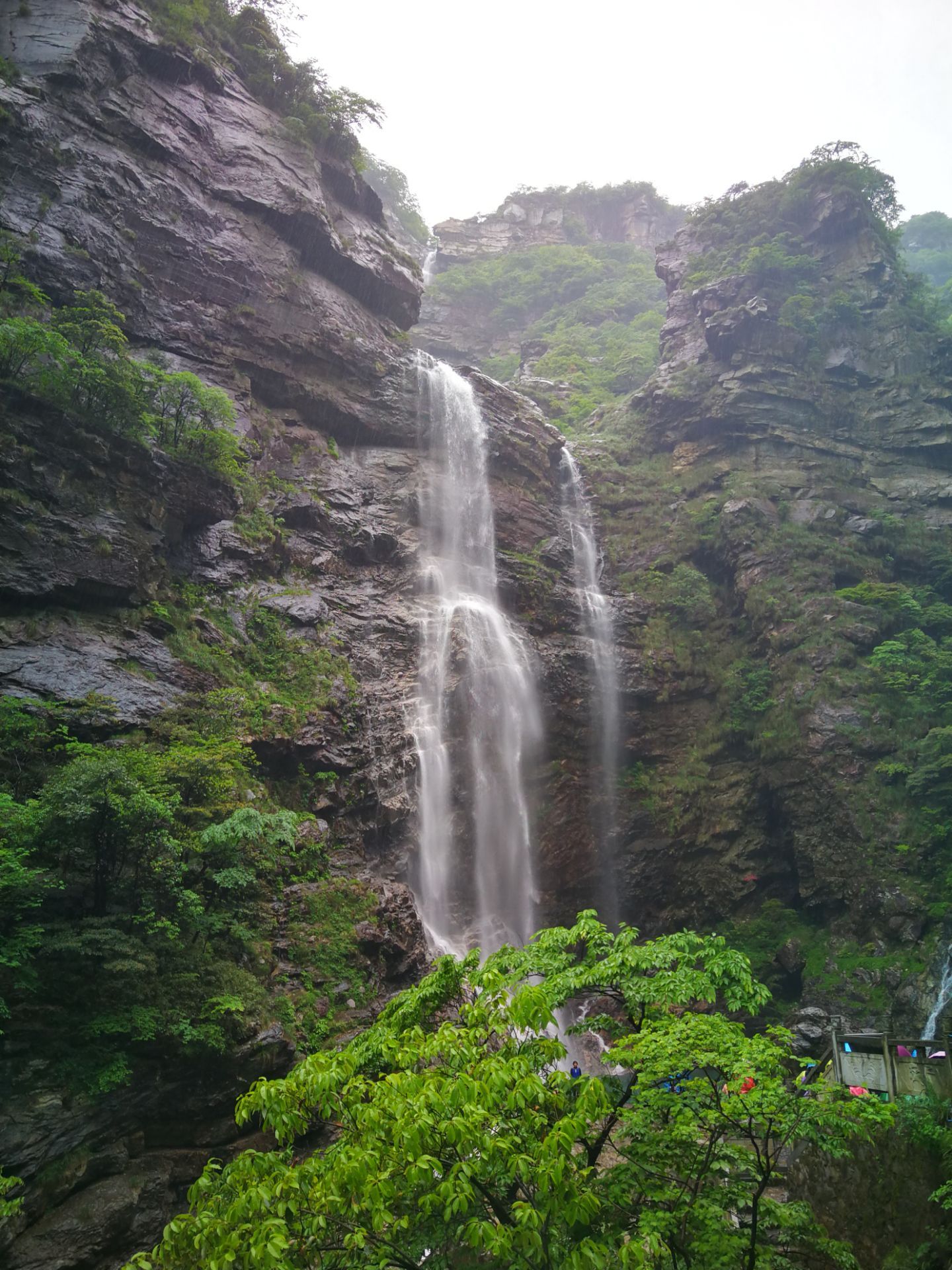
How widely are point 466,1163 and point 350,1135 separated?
2.50 feet

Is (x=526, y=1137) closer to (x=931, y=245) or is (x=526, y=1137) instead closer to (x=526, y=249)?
(x=526, y=249)

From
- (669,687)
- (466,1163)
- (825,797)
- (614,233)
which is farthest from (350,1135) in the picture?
(614,233)

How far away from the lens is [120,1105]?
8.01m

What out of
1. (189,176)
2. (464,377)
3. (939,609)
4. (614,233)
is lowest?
(939,609)

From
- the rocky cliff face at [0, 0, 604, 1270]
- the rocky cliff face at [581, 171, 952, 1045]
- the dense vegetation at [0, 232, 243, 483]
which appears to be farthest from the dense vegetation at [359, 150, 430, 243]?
the dense vegetation at [0, 232, 243, 483]

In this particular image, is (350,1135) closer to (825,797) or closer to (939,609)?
(825,797)

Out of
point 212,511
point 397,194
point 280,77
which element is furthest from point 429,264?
point 212,511

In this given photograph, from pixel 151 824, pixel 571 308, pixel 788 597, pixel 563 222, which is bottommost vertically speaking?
pixel 151 824

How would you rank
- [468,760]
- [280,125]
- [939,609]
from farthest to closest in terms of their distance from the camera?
[280,125]
[939,609]
[468,760]

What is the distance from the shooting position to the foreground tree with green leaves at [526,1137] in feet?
11.2

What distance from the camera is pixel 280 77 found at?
24.8m

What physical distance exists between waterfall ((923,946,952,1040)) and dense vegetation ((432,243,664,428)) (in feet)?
101

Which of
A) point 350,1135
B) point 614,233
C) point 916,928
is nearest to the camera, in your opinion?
point 350,1135

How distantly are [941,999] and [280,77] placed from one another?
31.9 m
